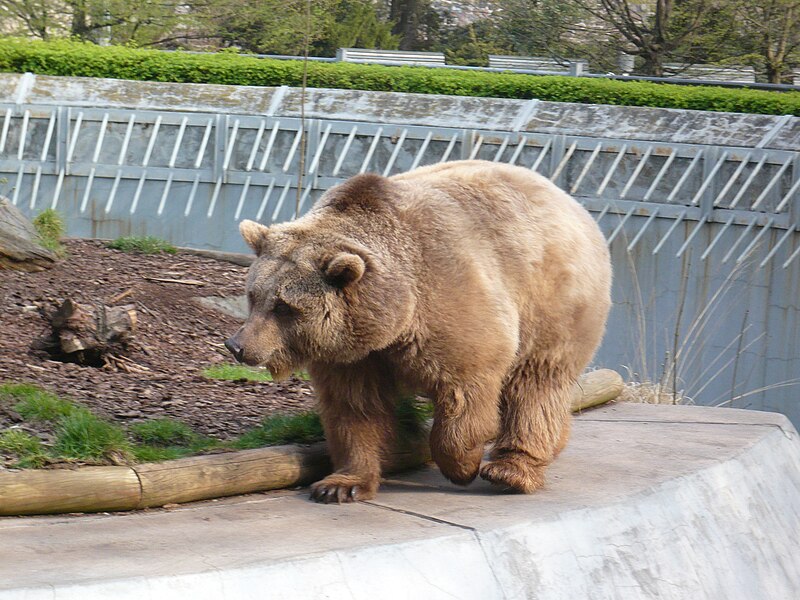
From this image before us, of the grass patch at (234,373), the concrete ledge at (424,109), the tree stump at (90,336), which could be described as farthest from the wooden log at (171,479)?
the concrete ledge at (424,109)

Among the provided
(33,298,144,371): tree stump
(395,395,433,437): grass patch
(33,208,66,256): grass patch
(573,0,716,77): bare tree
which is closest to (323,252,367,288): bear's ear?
(395,395,433,437): grass patch

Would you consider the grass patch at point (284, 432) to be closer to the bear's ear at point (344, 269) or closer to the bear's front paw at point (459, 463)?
the bear's front paw at point (459, 463)

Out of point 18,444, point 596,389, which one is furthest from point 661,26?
point 18,444

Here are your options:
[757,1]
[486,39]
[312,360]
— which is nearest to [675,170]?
[312,360]

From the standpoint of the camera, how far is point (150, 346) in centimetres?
667

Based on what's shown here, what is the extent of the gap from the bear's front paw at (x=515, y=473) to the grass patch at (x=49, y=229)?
13.9 feet

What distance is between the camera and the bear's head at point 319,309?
14.6 ft

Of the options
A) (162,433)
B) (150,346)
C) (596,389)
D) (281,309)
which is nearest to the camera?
(281,309)

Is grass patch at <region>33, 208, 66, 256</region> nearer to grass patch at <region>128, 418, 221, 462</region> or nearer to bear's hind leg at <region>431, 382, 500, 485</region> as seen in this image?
grass patch at <region>128, 418, 221, 462</region>

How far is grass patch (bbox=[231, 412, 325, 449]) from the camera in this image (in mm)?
5246

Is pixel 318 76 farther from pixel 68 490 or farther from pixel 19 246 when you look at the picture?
pixel 68 490

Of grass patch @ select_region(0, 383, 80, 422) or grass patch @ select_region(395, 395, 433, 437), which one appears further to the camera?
grass patch @ select_region(395, 395, 433, 437)

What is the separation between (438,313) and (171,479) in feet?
4.22

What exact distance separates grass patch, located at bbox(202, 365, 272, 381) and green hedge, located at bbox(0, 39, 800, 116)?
9.08 metres
